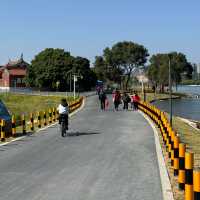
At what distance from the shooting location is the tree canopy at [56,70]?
10338cm

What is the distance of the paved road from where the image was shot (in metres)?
9.28

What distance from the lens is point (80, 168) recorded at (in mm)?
12000

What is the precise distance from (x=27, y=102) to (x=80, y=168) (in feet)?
236

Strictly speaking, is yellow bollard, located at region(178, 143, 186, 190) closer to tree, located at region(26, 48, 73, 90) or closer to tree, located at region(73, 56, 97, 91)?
tree, located at region(26, 48, 73, 90)

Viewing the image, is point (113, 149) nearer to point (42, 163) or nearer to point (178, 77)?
point (42, 163)

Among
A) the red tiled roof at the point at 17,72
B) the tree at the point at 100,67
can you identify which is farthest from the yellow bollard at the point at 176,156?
the tree at the point at 100,67

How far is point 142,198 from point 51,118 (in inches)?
767

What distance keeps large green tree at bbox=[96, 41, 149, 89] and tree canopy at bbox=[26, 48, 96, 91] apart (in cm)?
1457

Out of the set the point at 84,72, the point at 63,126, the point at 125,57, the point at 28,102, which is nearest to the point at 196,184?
the point at 63,126

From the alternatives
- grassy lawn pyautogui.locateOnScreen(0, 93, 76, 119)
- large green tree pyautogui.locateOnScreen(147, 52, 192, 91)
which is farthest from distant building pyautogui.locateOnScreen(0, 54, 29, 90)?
large green tree pyautogui.locateOnScreen(147, 52, 192, 91)

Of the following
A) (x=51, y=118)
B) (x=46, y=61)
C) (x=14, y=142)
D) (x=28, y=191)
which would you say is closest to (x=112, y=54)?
(x=46, y=61)

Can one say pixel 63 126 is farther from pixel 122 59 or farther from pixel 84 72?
pixel 122 59

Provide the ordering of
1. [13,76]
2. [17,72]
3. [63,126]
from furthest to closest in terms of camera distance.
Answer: [17,72] → [13,76] → [63,126]

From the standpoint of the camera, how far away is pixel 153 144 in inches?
675
